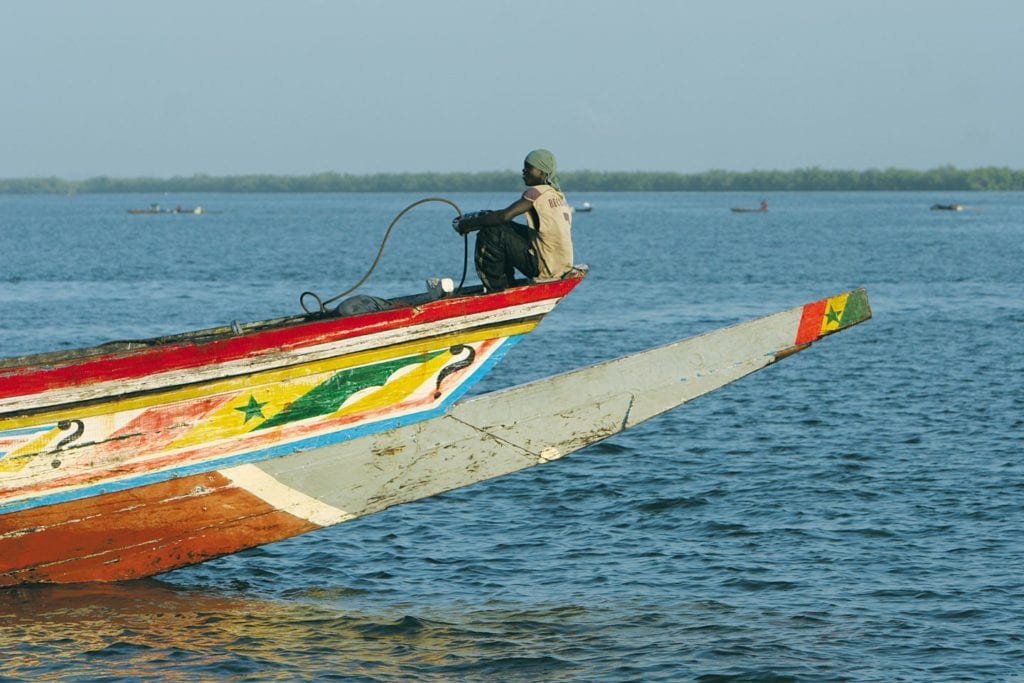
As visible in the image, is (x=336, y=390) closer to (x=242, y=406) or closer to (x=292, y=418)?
(x=292, y=418)

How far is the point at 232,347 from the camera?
8.55 metres

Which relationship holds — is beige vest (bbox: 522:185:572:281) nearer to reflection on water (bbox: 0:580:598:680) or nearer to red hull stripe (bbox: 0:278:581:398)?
red hull stripe (bbox: 0:278:581:398)

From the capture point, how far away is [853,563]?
11.5 metres

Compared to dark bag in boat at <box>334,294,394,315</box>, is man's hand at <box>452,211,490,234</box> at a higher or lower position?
higher

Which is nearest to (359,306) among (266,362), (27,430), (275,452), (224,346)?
(266,362)

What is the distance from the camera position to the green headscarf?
9.37m

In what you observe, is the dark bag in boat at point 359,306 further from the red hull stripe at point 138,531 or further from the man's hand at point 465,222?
the red hull stripe at point 138,531

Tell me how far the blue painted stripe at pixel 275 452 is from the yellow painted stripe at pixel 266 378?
26 cm

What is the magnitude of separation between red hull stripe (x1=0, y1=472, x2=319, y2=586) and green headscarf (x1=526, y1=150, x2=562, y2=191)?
3.01 meters

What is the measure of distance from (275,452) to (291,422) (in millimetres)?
252

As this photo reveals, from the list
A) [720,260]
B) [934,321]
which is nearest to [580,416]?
[934,321]

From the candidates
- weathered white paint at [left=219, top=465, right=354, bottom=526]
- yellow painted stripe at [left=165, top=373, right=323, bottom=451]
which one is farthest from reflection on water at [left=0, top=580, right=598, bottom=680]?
yellow painted stripe at [left=165, top=373, right=323, bottom=451]

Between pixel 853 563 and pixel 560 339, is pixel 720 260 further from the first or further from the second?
pixel 853 563

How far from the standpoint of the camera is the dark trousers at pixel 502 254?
31.3 ft
